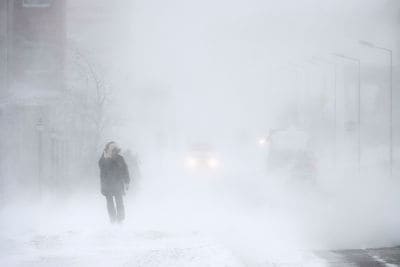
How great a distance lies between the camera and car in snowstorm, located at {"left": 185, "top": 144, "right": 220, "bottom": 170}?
3759cm

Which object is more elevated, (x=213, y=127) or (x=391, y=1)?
(x=391, y=1)

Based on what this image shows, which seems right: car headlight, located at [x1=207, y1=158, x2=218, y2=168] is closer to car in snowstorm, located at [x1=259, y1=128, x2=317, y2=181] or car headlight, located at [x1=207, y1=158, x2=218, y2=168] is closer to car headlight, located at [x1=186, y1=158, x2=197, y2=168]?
car headlight, located at [x1=186, y1=158, x2=197, y2=168]

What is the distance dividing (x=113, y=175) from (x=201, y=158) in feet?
82.1

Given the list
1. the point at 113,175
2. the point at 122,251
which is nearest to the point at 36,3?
the point at 113,175

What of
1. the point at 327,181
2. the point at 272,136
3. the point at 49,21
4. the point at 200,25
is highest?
the point at 200,25

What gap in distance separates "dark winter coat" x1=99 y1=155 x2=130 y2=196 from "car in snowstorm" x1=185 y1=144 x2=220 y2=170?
2463cm

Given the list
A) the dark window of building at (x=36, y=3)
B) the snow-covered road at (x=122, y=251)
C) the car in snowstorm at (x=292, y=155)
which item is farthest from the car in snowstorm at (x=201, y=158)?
the snow-covered road at (x=122, y=251)

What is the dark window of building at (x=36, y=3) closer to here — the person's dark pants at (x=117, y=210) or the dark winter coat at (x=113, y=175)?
the dark winter coat at (x=113, y=175)

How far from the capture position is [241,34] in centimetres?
9750

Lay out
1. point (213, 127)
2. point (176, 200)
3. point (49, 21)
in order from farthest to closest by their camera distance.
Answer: point (213, 127), point (49, 21), point (176, 200)

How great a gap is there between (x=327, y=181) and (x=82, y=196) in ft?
51.1

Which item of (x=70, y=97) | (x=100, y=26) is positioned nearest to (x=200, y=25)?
(x=100, y=26)

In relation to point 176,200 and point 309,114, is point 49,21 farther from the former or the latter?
point 309,114

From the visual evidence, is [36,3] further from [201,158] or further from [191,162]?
[201,158]
